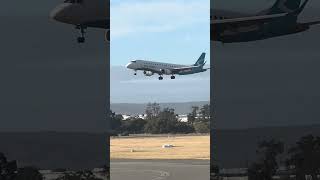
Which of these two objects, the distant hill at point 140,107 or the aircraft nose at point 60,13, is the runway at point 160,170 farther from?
the aircraft nose at point 60,13

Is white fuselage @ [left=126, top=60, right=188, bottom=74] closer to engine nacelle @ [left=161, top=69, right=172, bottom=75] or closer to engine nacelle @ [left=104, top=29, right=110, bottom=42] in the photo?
engine nacelle @ [left=161, top=69, right=172, bottom=75]

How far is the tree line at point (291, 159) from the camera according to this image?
411 inches

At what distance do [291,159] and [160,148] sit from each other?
5.00 metres

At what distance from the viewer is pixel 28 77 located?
994cm

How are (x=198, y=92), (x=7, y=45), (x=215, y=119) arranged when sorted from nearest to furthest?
(x=7, y=45), (x=215, y=119), (x=198, y=92)

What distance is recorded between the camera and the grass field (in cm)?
1334

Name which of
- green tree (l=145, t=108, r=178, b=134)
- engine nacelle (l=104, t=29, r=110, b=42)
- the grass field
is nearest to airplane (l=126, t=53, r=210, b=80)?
green tree (l=145, t=108, r=178, b=134)

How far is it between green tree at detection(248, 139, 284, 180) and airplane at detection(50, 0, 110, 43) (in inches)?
136

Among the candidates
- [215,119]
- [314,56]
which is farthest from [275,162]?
[314,56]

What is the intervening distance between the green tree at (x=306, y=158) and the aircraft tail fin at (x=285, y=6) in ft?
7.82

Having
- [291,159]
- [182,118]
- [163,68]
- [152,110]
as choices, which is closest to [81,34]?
[163,68]

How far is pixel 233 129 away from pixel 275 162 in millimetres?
987

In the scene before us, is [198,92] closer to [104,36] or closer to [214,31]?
[214,31]

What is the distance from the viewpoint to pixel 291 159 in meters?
10.5
